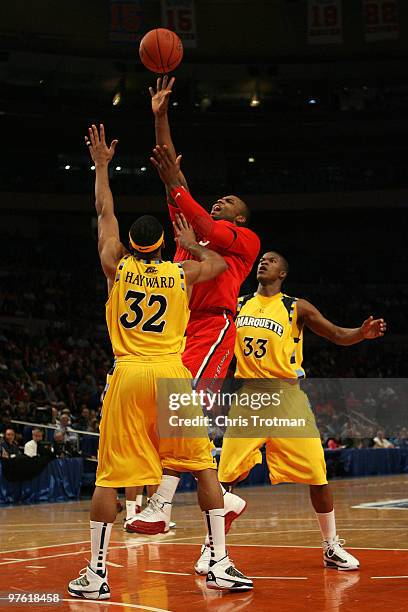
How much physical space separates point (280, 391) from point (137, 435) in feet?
5.97

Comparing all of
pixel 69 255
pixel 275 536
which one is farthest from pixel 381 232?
pixel 275 536

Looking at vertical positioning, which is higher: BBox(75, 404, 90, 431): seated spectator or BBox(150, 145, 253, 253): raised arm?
BBox(150, 145, 253, 253): raised arm

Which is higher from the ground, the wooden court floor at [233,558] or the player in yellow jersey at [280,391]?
the player in yellow jersey at [280,391]

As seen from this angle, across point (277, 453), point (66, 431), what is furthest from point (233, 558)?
point (66, 431)

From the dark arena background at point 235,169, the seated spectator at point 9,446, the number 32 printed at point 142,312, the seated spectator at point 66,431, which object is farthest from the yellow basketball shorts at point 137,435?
the dark arena background at point 235,169

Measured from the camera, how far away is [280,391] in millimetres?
7148

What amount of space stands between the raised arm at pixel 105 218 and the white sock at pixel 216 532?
1.62 meters

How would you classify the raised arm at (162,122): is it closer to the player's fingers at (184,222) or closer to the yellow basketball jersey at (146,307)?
the player's fingers at (184,222)

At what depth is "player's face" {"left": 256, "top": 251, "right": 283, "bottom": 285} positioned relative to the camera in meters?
7.43

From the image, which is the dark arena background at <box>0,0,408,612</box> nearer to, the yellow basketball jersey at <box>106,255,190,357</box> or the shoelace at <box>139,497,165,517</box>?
the shoelace at <box>139,497,165,517</box>

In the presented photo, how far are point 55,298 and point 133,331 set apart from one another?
68.5 feet

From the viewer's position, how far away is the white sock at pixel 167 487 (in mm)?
6047

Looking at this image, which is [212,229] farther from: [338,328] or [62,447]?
[62,447]

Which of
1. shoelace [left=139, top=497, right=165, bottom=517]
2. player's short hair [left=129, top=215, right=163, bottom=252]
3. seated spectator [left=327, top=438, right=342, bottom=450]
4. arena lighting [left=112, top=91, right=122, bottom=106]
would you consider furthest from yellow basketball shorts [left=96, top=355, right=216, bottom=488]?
arena lighting [left=112, top=91, right=122, bottom=106]
